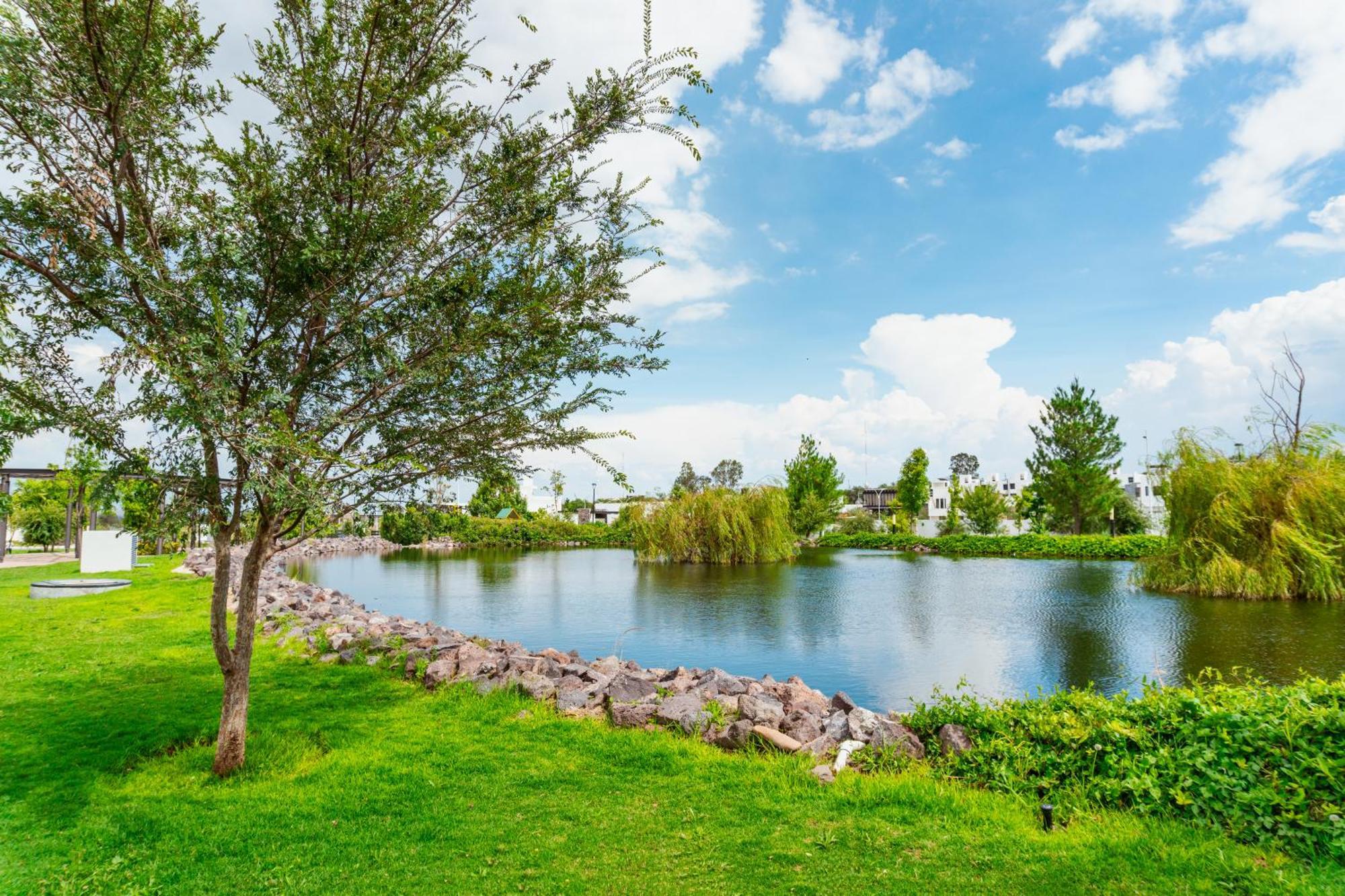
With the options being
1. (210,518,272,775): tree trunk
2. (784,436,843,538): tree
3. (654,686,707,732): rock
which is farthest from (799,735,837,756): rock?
(784,436,843,538): tree

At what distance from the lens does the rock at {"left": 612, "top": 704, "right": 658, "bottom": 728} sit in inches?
245

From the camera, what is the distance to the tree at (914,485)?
5028 cm

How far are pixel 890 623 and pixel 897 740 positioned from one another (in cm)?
1033

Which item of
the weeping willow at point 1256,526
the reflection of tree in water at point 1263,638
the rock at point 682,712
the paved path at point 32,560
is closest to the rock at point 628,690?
the rock at point 682,712

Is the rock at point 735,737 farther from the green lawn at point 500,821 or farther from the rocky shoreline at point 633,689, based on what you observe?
the green lawn at point 500,821

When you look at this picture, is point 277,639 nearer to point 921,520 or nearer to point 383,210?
point 383,210

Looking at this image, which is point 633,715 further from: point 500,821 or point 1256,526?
point 1256,526

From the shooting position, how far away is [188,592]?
51.3ft

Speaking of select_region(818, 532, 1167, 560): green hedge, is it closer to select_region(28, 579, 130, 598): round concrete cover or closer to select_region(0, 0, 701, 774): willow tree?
select_region(0, 0, 701, 774): willow tree

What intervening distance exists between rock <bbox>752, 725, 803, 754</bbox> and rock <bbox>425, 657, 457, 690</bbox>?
3.97 m

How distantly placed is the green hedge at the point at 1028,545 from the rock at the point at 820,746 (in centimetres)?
2818

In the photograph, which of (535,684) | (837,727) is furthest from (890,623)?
(837,727)

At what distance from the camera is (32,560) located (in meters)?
26.0

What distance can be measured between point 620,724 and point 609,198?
4610mm
